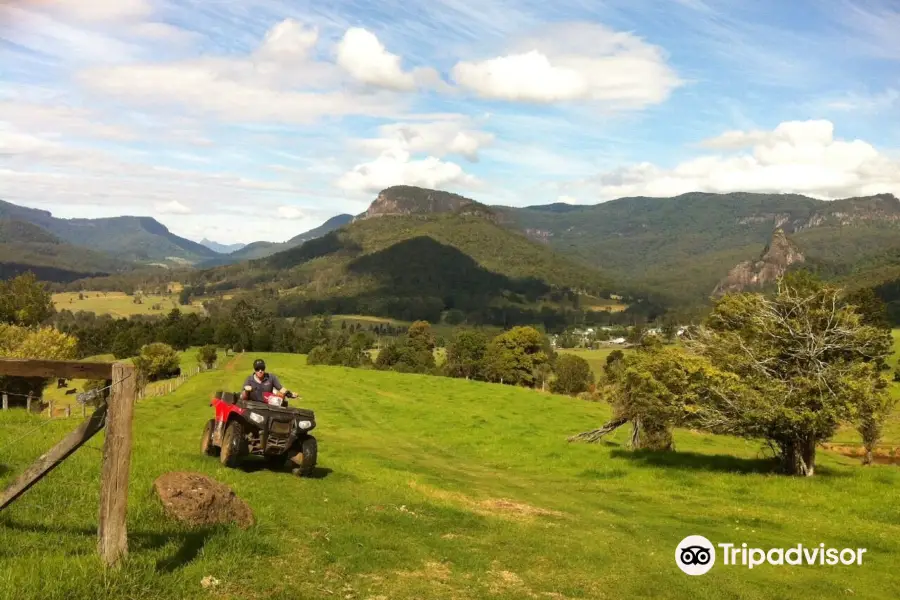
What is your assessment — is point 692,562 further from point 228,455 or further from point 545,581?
point 228,455

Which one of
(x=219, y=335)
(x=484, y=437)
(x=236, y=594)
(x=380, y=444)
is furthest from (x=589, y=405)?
(x=219, y=335)

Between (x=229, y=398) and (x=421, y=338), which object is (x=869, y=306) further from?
(x=229, y=398)

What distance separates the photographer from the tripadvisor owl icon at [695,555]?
1330 centimetres

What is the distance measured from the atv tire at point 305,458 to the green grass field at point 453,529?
0.54m

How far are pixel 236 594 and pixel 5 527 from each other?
3947mm

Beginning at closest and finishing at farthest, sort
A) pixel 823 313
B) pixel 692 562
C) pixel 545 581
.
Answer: pixel 545 581 → pixel 692 562 → pixel 823 313

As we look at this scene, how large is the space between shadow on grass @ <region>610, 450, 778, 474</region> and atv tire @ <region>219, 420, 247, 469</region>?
21.2m

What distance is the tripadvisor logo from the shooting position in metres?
14.0

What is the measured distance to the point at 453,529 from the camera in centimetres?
1422

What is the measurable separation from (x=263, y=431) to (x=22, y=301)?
88.2 m

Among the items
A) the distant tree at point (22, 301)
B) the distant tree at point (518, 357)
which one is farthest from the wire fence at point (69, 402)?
the distant tree at point (518, 357)

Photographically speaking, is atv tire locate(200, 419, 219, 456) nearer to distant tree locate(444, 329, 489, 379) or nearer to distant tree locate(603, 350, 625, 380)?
distant tree locate(603, 350, 625, 380)

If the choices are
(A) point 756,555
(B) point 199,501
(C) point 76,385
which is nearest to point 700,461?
(A) point 756,555

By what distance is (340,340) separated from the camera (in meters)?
175
